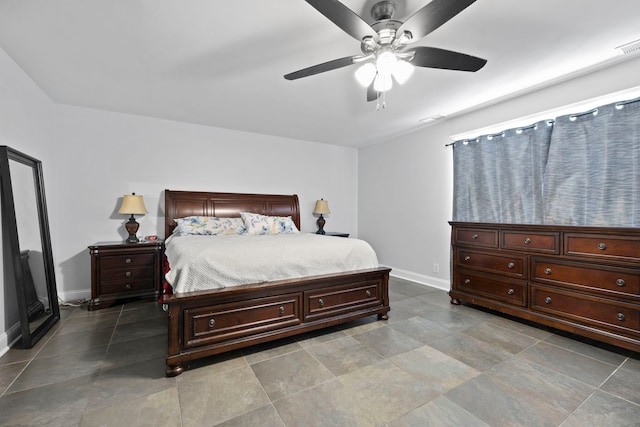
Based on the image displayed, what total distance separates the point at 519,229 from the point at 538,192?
549 mm

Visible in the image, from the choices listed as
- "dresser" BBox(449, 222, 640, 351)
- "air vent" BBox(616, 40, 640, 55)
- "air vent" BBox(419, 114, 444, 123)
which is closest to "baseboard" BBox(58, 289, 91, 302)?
"dresser" BBox(449, 222, 640, 351)

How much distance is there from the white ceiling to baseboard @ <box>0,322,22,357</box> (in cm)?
233

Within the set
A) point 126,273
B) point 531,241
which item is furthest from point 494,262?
point 126,273

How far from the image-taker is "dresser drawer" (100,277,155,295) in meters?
3.35

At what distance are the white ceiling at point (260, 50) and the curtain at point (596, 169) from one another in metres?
0.52

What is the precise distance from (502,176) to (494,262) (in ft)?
3.48

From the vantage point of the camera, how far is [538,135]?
3.07m

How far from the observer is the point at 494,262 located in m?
3.11

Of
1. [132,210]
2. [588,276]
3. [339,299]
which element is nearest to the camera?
[588,276]

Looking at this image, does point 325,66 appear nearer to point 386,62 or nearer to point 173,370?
point 386,62

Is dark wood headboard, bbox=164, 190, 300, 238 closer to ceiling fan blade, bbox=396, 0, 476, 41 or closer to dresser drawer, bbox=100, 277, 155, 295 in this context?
dresser drawer, bbox=100, 277, 155, 295

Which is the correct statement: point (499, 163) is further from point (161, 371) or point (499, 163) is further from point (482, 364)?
point (161, 371)

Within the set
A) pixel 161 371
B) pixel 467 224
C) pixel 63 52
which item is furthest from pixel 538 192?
pixel 63 52

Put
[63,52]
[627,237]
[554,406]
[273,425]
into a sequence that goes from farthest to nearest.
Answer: [63,52] → [627,237] → [554,406] → [273,425]
